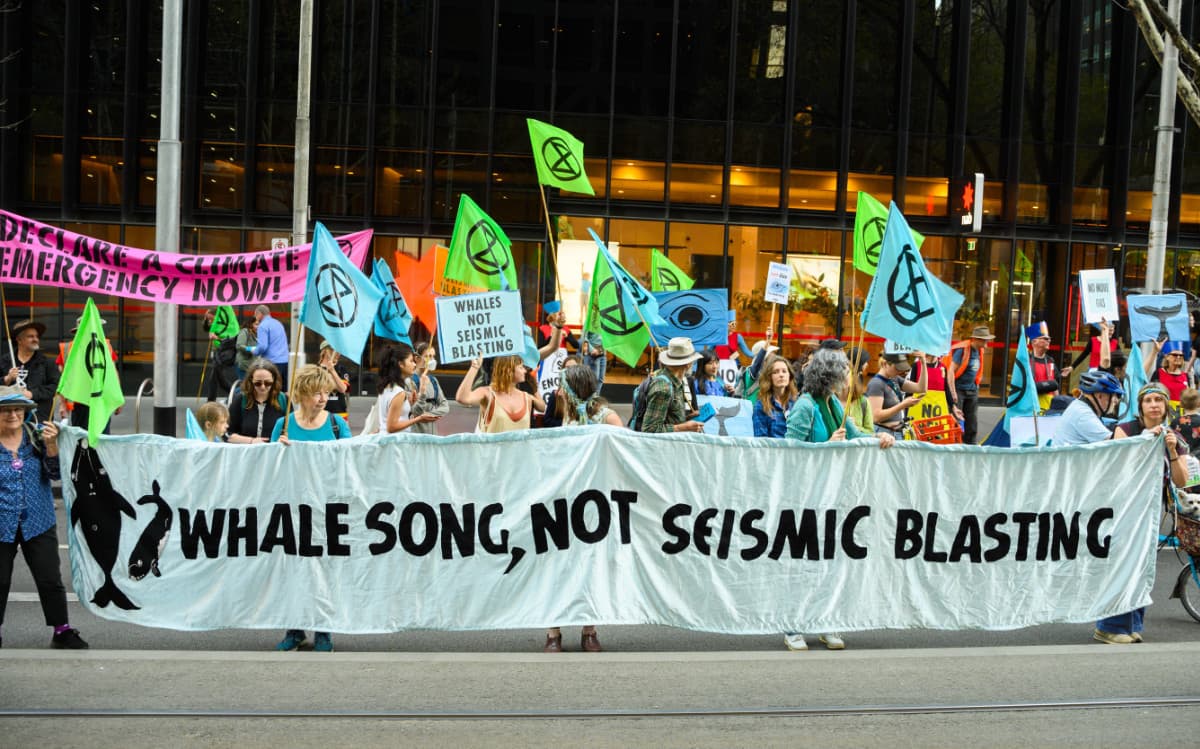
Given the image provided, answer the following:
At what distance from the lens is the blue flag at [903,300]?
25.8 ft

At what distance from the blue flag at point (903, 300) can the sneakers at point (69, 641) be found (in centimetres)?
521

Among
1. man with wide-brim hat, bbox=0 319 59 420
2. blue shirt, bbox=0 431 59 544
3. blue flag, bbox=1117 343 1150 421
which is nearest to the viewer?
blue shirt, bbox=0 431 59 544

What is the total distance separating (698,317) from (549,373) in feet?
7.21

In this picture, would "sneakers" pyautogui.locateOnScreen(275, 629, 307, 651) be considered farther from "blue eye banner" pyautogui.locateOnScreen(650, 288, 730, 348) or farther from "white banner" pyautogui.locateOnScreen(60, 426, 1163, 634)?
"blue eye banner" pyautogui.locateOnScreen(650, 288, 730, 348)

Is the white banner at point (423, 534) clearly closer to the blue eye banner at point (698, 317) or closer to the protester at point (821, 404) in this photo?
the protester at point (821, 404)

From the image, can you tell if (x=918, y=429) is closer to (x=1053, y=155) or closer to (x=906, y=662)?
(x=906, y=662)

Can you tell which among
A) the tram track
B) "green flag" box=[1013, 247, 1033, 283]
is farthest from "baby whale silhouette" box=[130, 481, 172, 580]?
"green flag" box=[1013, 247, 1033, 283]

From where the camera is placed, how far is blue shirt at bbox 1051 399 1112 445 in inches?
361

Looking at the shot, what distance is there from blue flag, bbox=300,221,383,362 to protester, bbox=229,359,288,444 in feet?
3.54

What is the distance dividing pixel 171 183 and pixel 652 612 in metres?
10.1

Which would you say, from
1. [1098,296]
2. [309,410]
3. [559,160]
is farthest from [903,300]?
[1098,296]

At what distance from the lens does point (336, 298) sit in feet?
26.0

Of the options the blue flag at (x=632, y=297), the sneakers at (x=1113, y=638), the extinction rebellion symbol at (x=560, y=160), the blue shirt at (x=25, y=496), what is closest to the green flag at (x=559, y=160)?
the extinction rebellion symbol at (x=560, y=160)

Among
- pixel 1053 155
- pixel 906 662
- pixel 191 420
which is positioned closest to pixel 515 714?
pixel 906 662
